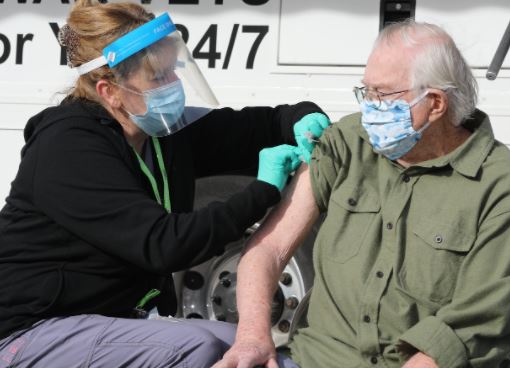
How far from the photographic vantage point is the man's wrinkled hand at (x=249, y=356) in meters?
2.66

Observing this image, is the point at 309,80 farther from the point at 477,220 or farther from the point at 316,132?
the point at 477,220

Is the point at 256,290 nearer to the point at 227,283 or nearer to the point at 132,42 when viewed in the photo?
the point at 132,42

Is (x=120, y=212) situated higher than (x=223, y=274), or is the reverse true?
(x=120, y=212)

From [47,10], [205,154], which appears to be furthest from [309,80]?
[47,10]

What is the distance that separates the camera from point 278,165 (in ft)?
9.90

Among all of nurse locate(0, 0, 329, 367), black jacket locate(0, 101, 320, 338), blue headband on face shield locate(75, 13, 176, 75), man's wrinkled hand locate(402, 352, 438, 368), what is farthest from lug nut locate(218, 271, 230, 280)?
man's wrinkled hand locate(402, 352, 438, 368)

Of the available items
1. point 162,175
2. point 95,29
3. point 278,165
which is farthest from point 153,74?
point 278,165

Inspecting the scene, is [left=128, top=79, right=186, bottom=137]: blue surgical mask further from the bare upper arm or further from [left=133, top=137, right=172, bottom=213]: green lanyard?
the bare upper arm

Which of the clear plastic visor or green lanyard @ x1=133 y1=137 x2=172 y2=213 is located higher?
the clear plastic visor

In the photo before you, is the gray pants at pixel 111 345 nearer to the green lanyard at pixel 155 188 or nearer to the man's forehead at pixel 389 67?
the green lanyard at pixel 155 188

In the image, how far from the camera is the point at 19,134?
179 inches

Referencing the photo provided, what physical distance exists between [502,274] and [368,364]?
46cm

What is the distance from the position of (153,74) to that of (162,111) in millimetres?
122

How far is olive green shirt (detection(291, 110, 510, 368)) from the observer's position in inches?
103
